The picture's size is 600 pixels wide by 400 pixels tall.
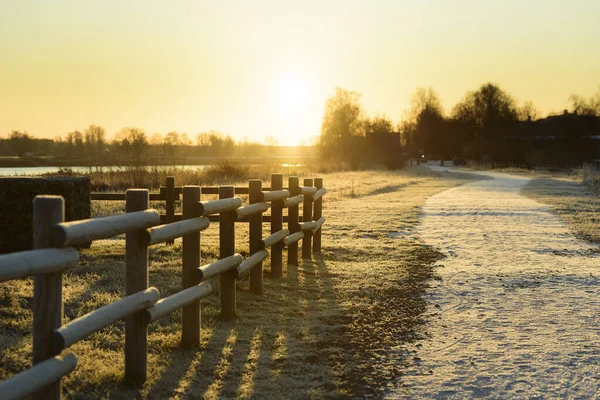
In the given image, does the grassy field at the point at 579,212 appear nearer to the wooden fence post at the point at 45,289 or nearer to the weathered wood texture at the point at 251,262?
the weathered wood texture at the point at 251,262

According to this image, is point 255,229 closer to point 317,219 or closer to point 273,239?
point 273,239

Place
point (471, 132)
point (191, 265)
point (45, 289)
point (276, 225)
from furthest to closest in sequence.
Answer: point (471, 132), point (276, 225), point (191, 265), point (45, 289)

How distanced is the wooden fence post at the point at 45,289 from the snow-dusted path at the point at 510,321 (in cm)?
242

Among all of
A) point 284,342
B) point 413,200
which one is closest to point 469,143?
point 413,200

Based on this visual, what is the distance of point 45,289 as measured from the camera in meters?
3.51

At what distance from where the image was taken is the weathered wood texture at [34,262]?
Result: 121 inches

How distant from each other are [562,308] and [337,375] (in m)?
3.60

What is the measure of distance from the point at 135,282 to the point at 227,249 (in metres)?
2.01

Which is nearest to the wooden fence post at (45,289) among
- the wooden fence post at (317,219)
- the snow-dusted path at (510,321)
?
the snow-dusted path at (510,321)

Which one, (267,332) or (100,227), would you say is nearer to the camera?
(100,227)

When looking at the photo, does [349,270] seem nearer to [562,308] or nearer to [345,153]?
[562,308]

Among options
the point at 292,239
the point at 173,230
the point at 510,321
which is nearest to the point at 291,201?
the point at 292,239

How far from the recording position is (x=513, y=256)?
1110 cm

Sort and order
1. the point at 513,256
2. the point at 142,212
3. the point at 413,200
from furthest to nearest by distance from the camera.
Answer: the point at 413,200 < the point at 513,256 < the point at 142,212
